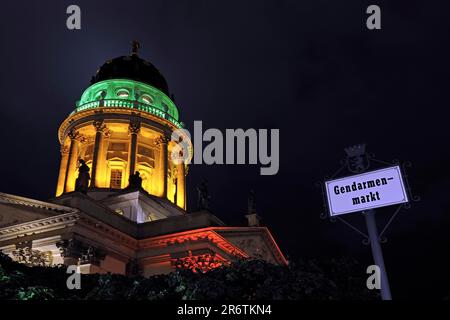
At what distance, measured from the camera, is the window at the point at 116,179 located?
4737 cm

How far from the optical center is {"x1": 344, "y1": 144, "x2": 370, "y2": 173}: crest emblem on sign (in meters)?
9.09

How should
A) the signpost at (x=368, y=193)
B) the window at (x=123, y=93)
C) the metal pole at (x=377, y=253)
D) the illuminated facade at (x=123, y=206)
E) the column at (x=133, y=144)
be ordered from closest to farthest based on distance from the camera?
the metal pole at (x=377, y=253), the signpost at (x=368, y=193), the illuminated facade at (x=123, y=206), the column at (x=133, y=144), the window at (x=123, y=93)

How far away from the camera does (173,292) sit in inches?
415

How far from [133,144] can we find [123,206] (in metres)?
8.21

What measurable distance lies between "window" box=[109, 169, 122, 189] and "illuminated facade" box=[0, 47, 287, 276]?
108 mm

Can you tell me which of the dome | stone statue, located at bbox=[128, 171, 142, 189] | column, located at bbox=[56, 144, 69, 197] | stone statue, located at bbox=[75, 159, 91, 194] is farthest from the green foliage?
the dome

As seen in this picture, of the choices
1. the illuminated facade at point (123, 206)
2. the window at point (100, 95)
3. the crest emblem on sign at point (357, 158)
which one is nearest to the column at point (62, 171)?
the illuminated facade at point (123, 206)

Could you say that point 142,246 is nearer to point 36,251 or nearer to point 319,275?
point 36,251

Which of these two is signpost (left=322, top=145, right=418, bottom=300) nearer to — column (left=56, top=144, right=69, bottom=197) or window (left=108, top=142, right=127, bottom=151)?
column (left=56, top=144, right=69, bottom=197)

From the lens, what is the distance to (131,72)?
183ft

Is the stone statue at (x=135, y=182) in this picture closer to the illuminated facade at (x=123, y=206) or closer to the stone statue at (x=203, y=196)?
the illuminated facade at (x=123, y=206)

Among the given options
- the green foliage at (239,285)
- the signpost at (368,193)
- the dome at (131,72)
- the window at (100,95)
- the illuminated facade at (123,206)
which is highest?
the dome at (131,72)

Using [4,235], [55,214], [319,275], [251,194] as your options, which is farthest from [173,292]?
[251,194]
